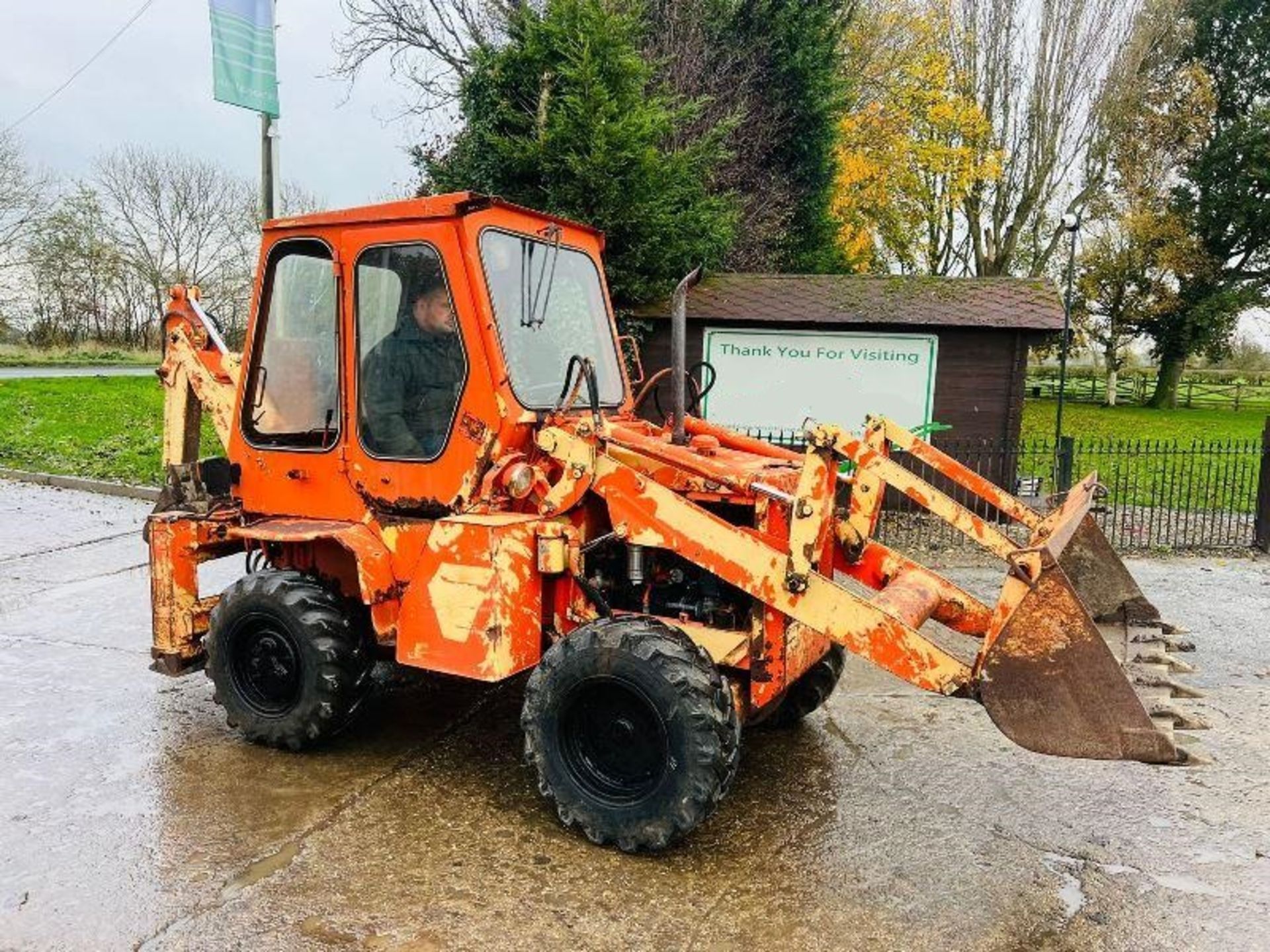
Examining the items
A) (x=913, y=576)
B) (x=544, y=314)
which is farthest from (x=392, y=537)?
(x=913, y=576)

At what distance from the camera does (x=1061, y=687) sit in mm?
3285

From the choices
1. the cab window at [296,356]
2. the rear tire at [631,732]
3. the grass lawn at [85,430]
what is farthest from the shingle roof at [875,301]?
the rear tire at [631,732]

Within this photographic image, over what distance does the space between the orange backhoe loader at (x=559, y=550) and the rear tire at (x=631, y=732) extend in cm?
1

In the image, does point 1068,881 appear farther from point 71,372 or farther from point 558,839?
point 71,372

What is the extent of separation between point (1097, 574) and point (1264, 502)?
6802 mm

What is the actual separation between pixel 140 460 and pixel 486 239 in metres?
11.2

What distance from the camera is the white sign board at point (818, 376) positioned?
435 inches

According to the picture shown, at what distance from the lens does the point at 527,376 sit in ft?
14.4

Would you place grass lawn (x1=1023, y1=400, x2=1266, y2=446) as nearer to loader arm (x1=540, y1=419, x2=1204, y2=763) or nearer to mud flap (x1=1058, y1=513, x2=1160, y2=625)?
mud flap (x1=1058, y1=513, x2=1160, y2=625)

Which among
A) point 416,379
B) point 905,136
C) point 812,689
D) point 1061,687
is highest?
point 905,136

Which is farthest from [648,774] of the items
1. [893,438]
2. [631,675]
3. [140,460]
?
[140,460]

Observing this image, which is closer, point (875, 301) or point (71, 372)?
point (875, 301)

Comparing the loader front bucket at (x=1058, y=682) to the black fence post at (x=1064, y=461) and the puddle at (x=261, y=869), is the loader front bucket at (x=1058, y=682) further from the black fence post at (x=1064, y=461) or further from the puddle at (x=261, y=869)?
the black fence post at (x=1064, y=461)

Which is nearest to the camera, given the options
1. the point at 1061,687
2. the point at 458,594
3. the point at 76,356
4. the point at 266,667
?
the point at 1061,687
